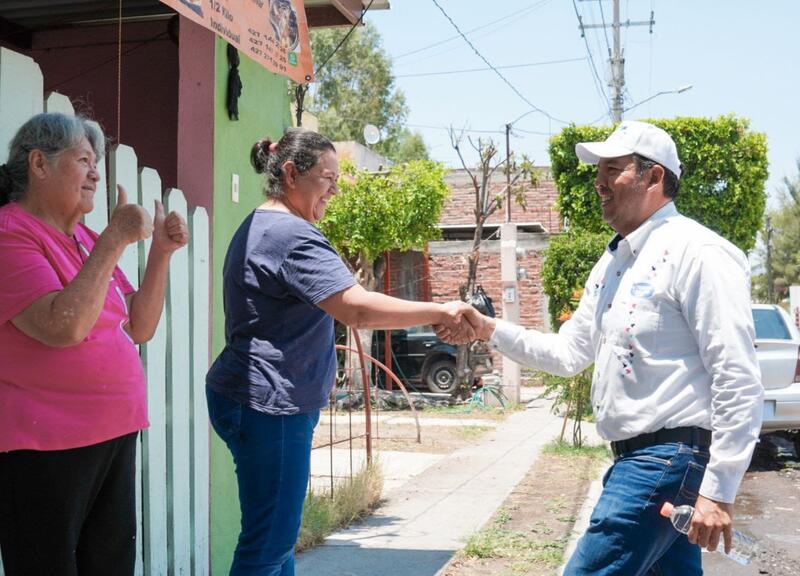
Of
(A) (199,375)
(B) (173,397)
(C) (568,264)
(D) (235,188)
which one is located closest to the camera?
(B) (173,397)

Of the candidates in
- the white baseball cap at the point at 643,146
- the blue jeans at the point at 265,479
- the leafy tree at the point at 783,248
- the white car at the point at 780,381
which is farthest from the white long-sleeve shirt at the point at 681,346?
the leafy tree at the point at 783,248

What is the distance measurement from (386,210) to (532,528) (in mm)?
10636

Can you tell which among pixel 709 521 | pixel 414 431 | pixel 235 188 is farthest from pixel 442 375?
pixel 709 521

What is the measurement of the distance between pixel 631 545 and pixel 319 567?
318cm

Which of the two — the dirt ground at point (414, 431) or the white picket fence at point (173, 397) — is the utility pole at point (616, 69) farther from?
the white picket fence at point (173, 397)

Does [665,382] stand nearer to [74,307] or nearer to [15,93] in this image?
[74,307]

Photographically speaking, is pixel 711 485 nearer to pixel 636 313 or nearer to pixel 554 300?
pixel 636 313

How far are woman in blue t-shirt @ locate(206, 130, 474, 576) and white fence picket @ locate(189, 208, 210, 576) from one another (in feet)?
5.05

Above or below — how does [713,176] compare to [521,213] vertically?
below

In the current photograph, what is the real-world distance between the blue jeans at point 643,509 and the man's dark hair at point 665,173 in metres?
0.91

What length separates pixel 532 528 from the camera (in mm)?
7023

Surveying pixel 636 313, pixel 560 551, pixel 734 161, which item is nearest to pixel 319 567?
pixel 560 551

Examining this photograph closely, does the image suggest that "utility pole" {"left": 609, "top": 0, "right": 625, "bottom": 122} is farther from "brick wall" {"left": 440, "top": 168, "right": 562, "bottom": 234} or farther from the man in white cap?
the man in white cap

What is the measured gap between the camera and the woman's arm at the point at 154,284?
3297 mm
